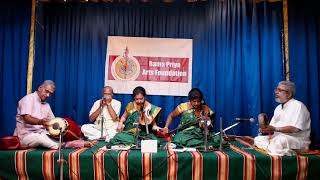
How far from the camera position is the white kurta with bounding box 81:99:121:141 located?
15.4ft

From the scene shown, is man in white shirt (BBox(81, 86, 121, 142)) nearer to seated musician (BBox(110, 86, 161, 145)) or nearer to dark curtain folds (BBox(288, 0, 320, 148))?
seated musician (BBox(110, 86, 161, 145))

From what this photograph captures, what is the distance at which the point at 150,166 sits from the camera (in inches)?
131

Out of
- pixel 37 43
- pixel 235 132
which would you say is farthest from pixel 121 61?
pixel 235 132

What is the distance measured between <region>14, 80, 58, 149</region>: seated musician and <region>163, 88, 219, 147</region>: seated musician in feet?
5.53

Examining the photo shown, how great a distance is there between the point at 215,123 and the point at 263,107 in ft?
3.02

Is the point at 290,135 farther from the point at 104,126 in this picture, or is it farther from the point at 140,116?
the point at 104,126

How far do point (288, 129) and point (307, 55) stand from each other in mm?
1750

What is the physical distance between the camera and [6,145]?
356 centimetres

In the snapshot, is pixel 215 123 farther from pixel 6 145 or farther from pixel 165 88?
pixel 6 145

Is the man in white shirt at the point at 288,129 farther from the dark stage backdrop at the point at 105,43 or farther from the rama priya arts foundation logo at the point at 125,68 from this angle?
the rama priya arts foundation logo at the point at 125,68

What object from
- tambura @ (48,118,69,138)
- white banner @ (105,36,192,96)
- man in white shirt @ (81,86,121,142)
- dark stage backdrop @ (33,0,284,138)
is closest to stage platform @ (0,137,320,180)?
tambura @ (48,118,69,138)

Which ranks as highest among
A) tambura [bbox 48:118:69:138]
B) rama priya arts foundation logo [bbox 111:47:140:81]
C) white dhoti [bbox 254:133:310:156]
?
rama priya arts foundation logo [bbox 111:47:140:81]

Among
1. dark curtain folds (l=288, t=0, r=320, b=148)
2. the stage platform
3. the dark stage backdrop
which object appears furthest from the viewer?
the dark stage backdrop

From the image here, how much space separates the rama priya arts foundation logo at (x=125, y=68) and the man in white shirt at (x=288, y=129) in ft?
8.68
